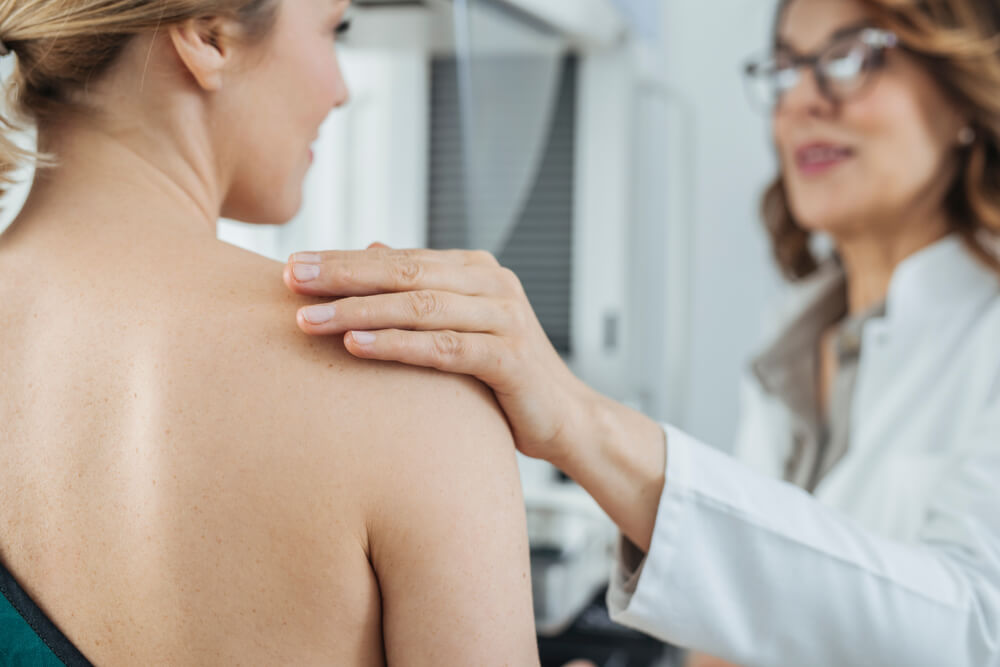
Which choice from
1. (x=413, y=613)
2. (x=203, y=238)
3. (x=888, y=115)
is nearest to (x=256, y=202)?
(x=203, y=238)

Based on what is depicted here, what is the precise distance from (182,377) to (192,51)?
0.91 ft

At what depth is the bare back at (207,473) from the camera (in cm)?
63

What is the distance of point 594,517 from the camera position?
212cm

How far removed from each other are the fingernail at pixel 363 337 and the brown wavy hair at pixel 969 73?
53.5 inches

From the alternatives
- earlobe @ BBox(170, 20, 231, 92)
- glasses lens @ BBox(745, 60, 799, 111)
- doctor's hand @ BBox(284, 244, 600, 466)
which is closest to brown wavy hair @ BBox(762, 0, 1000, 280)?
glasses lens @ BBox(745, 60, 799, 111)

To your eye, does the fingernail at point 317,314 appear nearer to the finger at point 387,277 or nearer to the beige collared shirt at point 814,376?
the finger at point 387,277

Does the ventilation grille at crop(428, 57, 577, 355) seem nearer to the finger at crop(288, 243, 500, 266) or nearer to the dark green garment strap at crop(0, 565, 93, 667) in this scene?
the finger at crop(288, 243, 500, 266)

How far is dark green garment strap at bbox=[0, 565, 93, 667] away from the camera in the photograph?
660mm

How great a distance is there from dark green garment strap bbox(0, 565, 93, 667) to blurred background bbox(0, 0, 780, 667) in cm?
44

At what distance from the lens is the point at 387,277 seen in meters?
0.72

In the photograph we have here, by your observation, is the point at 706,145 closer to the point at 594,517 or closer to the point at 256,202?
the point at 594,517

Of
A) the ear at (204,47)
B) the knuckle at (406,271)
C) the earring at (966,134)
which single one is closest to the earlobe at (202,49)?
the ear at (204,47)

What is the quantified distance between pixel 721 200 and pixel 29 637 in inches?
114

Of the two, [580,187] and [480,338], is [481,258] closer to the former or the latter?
[480,338]
